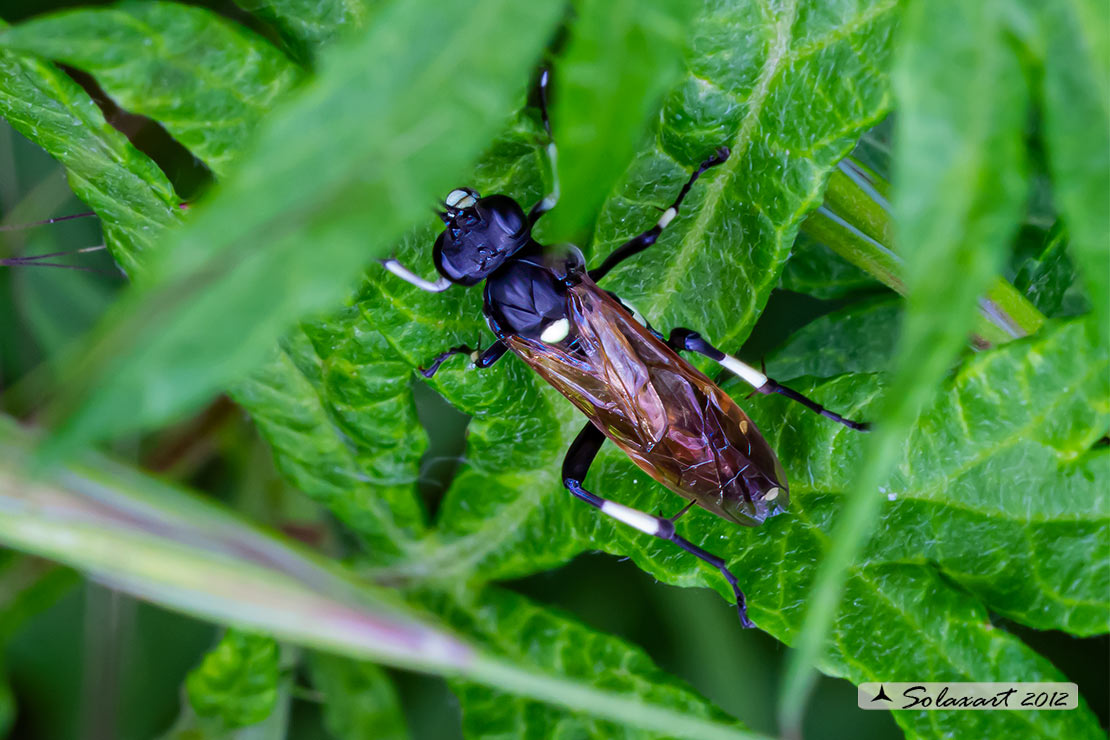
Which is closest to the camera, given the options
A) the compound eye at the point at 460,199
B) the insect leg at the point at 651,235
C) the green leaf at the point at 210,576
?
the green leaf at the point at 210,576

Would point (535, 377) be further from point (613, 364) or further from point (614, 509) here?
point (614, 509)

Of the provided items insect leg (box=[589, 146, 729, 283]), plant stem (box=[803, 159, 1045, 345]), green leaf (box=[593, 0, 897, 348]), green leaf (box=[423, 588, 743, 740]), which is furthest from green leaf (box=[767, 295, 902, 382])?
green leaf (box=[423, 588, 743, 740])

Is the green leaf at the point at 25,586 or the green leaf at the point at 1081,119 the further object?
the green leaf at the point at 25,586

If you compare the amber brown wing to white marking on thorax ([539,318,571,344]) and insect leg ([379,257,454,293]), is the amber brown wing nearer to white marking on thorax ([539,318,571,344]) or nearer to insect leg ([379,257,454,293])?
white marking on thorax ([539,318,571,344])

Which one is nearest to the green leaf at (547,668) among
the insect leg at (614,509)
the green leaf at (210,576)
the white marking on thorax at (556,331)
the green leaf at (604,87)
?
the insect leg at (614,509)

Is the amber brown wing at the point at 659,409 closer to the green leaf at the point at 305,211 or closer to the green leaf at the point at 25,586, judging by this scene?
the green leaf at the point at 305,211

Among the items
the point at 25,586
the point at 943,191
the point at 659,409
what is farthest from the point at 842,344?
the point at 25,586
